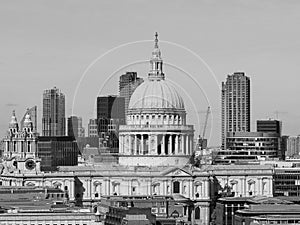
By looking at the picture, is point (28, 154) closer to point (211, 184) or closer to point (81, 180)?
point (81, 180)

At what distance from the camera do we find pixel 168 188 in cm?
19312

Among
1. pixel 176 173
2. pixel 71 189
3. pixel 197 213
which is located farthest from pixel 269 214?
pixel 71 189

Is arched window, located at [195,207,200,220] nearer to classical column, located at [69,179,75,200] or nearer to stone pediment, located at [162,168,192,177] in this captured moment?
stone pediment, located at [162,168,192,177]

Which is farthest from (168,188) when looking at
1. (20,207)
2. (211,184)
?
(20,207)

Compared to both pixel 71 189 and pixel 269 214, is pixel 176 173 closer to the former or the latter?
pixel 71 189

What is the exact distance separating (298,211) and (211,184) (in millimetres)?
40744

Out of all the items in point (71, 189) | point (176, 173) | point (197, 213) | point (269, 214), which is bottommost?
point (269, 214)

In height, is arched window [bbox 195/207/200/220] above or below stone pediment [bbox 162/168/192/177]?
below

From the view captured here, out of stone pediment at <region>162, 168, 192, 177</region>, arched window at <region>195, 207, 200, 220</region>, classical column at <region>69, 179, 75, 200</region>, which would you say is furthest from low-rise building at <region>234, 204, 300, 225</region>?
→ classical column at <region>69, 179, 75, 200</region>

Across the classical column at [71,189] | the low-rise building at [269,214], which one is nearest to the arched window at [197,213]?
the classical column at [71,189]

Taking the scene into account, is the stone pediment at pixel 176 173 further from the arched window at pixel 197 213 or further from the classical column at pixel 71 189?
the classical column at pixel 71 189

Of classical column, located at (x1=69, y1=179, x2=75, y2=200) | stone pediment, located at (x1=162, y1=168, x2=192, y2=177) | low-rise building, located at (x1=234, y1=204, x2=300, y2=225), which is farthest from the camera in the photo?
stone pediment, located at (x1=162, y1=168, x2=192, y2=177)

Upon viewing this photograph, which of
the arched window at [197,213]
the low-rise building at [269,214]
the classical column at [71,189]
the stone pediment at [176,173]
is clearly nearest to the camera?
the low-rise building at [269,214]

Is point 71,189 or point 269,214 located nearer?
point 269,214
